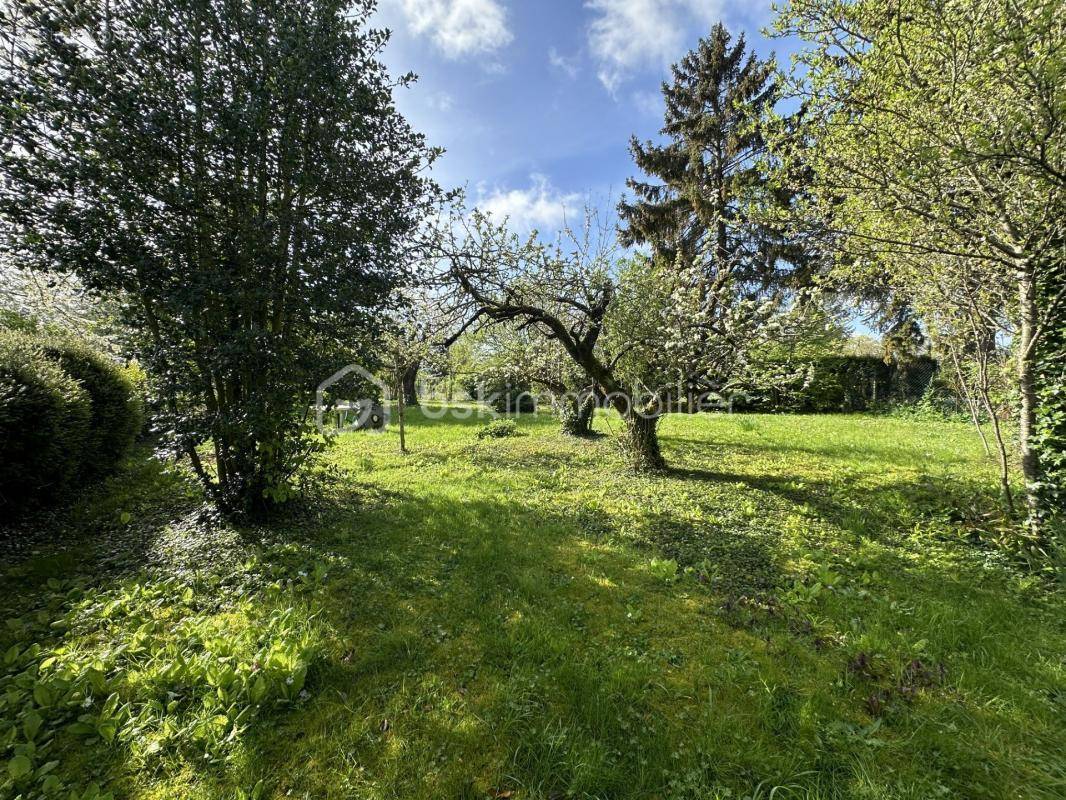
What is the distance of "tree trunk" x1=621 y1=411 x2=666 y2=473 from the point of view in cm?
705

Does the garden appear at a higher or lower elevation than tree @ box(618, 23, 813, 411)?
lower

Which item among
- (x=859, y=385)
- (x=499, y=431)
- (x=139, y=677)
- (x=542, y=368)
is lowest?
(x=139, y=677)

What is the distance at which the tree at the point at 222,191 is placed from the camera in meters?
3.42

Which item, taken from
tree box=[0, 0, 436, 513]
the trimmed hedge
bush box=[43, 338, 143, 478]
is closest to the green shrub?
the trimmed hedge

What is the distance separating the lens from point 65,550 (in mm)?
4102

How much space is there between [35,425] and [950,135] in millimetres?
9125

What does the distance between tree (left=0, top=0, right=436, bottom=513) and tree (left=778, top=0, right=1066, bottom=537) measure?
4.41m

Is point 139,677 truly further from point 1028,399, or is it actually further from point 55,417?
point 1028,399

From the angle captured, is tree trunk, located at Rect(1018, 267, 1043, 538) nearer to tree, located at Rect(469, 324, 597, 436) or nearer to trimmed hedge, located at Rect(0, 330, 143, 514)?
tree, located at Rect(469, 324, 597, 436)

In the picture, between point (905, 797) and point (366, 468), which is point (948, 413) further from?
point (366, 468)

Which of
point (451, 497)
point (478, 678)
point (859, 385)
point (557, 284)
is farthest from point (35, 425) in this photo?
point (859, 385)

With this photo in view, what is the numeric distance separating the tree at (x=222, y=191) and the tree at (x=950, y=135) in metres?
4.41

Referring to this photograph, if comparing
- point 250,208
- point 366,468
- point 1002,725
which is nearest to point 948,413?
point 1002,725

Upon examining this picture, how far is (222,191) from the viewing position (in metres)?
4.09
